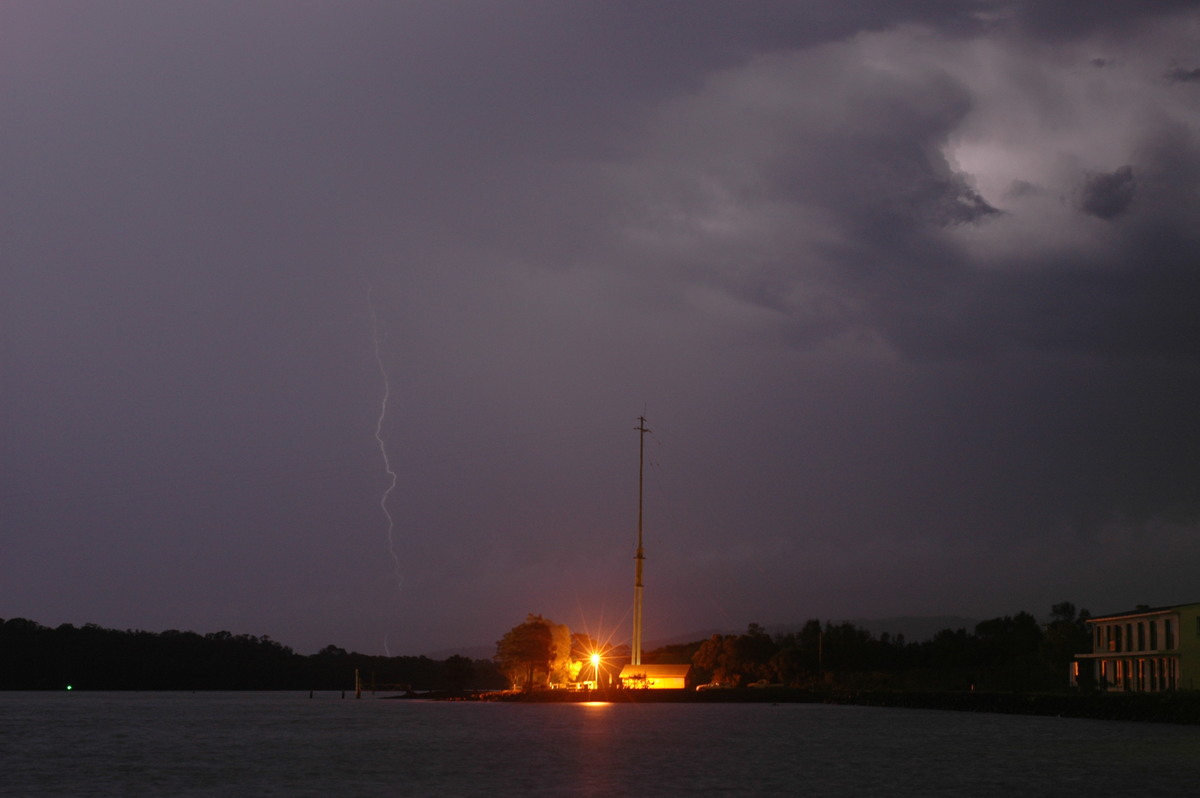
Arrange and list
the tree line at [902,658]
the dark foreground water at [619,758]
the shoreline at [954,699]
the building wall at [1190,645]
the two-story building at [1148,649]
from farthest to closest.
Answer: the tree line at [902,658] < the two-story building at [1148,649] < the building wall at [1190,645] < the shoreline at [954,699] < the dark foreground water at [619,758]

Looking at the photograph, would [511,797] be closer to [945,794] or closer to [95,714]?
[945,794]

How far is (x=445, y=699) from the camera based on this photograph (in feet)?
627

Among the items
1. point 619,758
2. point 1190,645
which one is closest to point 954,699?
point 1190,645

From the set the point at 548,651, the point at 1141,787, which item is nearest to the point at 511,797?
the point at 1141,787

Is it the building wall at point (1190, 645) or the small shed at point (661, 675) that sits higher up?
the building wall at point (1190, 645)

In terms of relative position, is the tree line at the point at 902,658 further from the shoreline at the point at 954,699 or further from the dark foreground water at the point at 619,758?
the dark foreground water at the point at 619,758

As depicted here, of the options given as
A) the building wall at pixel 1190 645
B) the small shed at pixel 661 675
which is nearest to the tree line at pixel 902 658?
the small shed at pixel 661 675

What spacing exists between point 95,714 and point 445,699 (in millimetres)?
69387

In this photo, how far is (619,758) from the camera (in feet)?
202

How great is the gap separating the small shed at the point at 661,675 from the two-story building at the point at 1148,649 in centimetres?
6575

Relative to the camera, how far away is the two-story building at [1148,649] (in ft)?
270

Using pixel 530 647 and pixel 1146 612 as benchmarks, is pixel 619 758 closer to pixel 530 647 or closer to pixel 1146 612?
pixel 1146 612

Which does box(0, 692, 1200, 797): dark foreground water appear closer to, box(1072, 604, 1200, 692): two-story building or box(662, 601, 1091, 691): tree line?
box(1072, 604, 1200, 692): two-story building

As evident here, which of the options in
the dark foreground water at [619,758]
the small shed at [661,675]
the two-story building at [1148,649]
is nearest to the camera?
the dark foreground water at [619,758]
